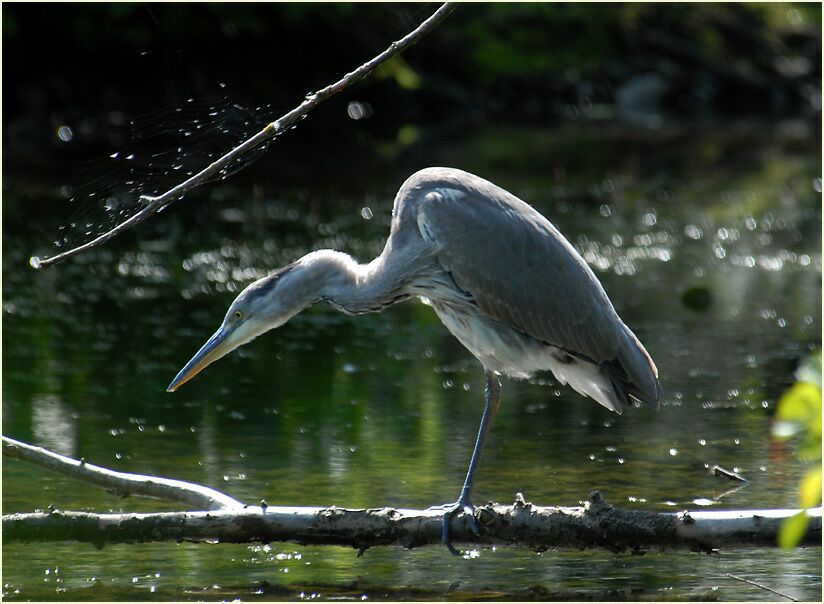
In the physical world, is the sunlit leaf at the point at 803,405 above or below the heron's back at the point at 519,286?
below

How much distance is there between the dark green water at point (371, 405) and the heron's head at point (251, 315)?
2.74 feet

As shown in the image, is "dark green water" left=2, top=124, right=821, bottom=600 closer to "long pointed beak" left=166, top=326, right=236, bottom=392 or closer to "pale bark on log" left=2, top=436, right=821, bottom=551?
"pale bark on log" left=2, top=436, right=821, bottom=551

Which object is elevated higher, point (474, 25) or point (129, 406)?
point (474, 25)

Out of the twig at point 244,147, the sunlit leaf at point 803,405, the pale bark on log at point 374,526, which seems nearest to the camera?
the sunlit leaf at point 803,405

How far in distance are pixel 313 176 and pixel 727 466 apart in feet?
43.7

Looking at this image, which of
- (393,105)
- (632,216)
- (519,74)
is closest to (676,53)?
(519,74)

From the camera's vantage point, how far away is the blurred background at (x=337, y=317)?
5.05 m

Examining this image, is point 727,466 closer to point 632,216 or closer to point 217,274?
point 217,274

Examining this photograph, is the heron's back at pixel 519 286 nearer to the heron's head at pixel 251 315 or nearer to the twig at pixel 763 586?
the heron's head at pixel 251 315

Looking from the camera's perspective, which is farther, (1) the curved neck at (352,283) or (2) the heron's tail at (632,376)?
(2) the heron's tail at (632,376)

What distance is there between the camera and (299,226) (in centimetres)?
1442

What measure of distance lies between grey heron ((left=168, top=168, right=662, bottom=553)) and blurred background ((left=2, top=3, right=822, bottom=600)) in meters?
0.64


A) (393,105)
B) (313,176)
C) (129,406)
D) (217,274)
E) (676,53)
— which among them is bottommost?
(129,406)

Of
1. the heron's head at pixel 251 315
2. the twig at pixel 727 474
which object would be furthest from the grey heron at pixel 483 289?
the twig at pixel 727 474
